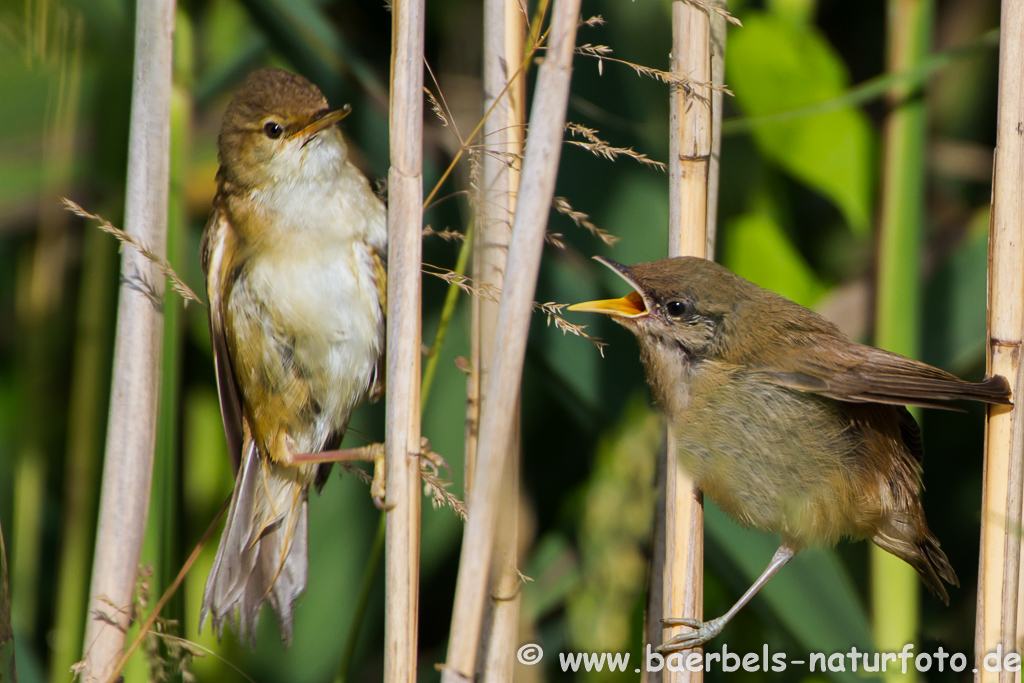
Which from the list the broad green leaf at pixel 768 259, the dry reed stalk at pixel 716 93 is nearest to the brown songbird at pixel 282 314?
the dry reed stalk at pixel 716 93

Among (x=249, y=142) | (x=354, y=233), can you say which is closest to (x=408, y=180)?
(x=354, y=233)

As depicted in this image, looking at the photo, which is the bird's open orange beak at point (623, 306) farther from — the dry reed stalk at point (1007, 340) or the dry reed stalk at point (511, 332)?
the dry reed stalk at point (1007, 340)

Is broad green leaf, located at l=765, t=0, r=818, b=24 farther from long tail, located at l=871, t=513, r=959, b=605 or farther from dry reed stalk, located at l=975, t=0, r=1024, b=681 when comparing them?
long tail, located at l=871, t=513, r=959, b=605

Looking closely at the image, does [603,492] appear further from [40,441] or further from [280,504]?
[40,441]

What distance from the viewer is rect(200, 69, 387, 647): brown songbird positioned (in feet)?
5.88

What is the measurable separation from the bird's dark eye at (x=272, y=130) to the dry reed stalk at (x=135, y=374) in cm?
20

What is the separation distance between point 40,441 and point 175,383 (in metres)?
0.72

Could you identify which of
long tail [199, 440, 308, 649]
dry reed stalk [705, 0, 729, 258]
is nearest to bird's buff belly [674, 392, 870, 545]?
dry reed stalk [705, 0, 729, 258]

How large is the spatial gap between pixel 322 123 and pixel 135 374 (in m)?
0.64

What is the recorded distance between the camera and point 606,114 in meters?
2.18

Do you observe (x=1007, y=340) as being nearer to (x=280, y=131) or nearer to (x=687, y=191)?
(x=687, y=191)

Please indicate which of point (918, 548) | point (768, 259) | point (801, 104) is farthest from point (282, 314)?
point (918, 548)

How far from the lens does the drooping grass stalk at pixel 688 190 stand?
1.60 m
